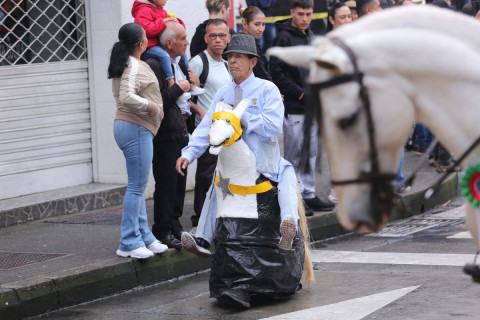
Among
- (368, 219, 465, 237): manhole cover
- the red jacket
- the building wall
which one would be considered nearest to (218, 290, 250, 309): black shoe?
the red jacket

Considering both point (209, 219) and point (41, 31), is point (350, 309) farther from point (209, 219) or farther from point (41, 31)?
point (41, 31)

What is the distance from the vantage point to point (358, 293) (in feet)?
24.8

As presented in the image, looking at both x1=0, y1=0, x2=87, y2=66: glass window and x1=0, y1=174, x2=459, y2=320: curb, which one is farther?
x1=0, y1=0, x2=87, y2=66: glass window

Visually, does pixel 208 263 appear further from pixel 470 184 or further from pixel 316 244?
pixel 470 184

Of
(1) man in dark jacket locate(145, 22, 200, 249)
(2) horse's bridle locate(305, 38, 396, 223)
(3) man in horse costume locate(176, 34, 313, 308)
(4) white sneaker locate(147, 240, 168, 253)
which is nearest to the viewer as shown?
(2) horse's bridle locate(305, 38, 396, 223)

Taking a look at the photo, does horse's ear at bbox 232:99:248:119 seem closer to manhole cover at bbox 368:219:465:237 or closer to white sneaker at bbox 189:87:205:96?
white sneaker at bbox 189:87:205:96

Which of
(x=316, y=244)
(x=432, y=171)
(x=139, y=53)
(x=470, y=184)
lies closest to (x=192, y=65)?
(x=139, y=53)

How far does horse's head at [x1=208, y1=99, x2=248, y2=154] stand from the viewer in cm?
705

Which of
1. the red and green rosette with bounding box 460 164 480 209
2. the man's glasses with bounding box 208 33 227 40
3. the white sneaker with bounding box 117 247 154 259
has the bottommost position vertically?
the white sneaker with bounding box 117 247 154 259

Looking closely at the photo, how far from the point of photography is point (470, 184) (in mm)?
3549

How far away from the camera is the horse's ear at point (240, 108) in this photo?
286 inches

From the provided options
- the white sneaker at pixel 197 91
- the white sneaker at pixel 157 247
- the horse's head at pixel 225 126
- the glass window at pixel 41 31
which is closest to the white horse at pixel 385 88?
the horse's head at pixel 225 126

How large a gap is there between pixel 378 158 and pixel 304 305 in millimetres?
4038

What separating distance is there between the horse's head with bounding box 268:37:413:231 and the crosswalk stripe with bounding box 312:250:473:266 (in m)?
5.21
